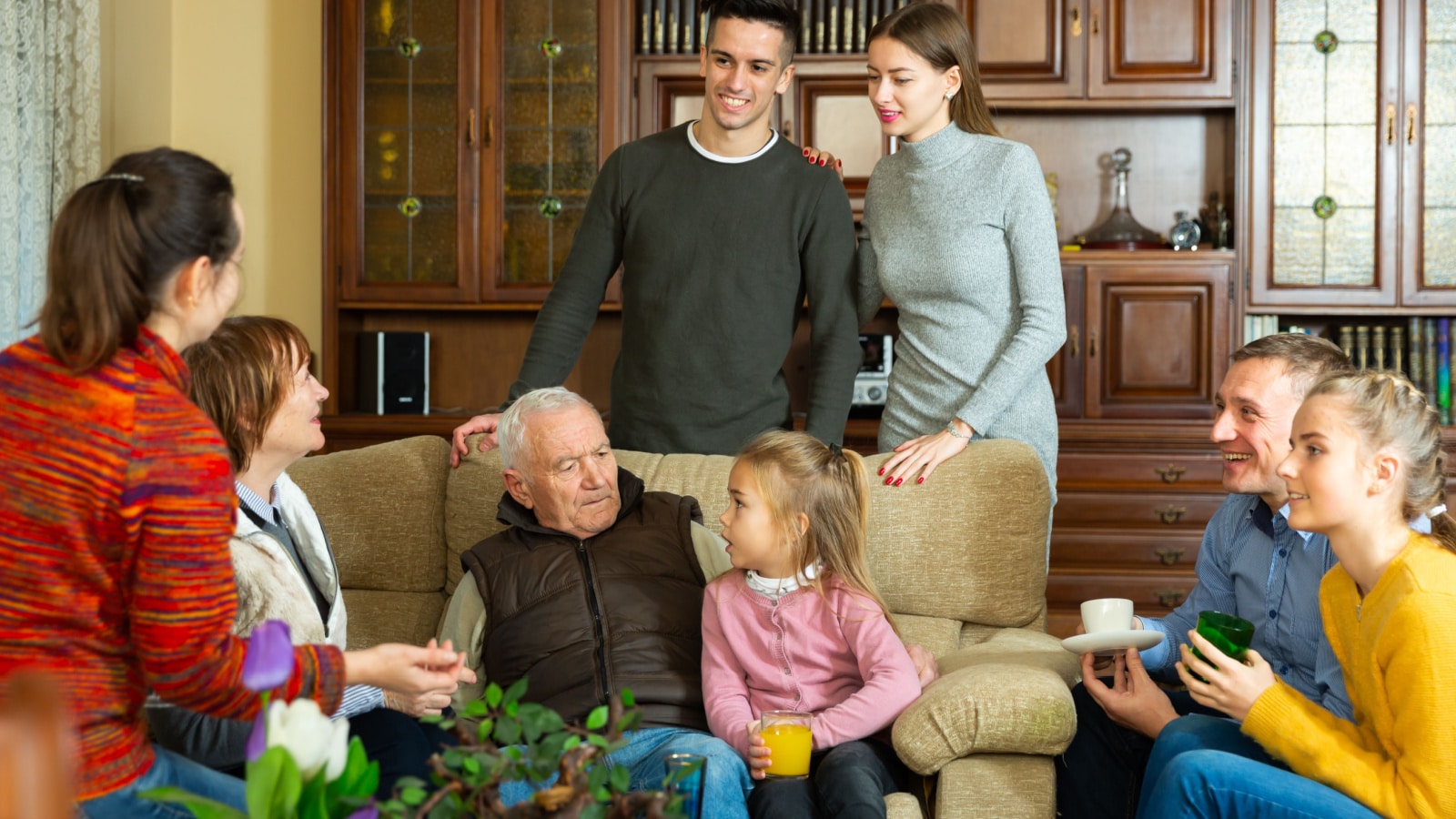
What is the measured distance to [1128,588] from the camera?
13.0 ft

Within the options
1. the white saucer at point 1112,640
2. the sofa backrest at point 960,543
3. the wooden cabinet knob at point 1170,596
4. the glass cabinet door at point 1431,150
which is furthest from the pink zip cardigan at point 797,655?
the glass cabinet door at point 1431,150

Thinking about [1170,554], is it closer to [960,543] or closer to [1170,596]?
[1170,596]

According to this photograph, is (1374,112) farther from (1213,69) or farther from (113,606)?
(113,606)

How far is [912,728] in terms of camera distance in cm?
185

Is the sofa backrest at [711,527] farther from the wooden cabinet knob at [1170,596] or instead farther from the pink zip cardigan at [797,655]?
the wooden cabinet knob at [1170,596]

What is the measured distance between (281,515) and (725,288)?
3.08 ft

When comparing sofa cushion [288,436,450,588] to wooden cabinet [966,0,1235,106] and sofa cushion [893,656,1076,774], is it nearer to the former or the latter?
sofa cushion [893,656,1076,774]

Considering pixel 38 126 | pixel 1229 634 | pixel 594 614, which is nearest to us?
pixel 1229 634

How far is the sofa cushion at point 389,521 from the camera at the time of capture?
251cm

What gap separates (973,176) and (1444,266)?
97.6 inches

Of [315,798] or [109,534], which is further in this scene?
[109,534]

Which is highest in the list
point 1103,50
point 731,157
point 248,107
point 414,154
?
point 1103,50

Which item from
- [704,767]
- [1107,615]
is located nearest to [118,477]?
[704,767]

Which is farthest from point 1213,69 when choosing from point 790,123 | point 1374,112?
point 790,123
